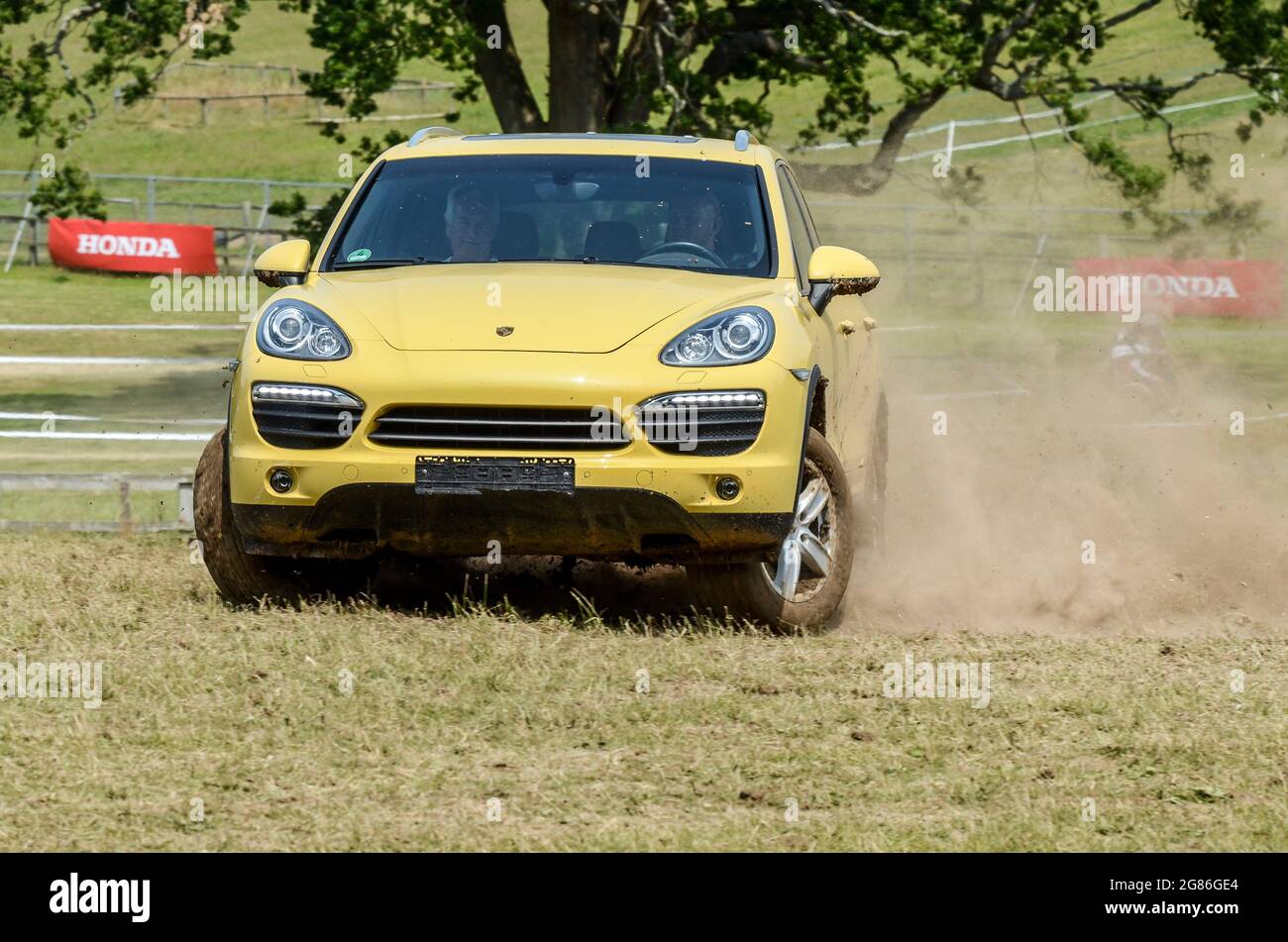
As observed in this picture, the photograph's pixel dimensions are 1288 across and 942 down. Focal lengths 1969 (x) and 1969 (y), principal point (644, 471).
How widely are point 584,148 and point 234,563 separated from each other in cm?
244

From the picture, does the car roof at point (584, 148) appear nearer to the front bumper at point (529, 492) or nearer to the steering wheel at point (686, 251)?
the steering wheel at point (686, 251)

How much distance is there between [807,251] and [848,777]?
13.0ft

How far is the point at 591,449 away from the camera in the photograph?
734cm

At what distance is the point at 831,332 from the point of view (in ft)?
28.8

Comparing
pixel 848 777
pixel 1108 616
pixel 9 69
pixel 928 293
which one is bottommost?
pixel 928 293

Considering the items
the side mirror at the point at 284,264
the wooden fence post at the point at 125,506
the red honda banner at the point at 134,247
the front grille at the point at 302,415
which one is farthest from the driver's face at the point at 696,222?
the red honda banner at the point at 134,247

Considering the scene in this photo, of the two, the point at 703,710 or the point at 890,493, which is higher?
the point at 703,710

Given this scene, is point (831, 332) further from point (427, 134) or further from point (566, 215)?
point (427, 134)

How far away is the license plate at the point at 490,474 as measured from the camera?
7.32 metres

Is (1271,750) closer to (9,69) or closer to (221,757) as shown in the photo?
(221,757)

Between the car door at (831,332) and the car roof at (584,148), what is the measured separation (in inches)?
11.2

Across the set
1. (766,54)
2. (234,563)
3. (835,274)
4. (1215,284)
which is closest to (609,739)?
(234,563)

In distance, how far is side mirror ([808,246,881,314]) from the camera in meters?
8.29

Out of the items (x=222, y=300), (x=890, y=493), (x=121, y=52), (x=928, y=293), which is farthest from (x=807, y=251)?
(x=222, y=300)
